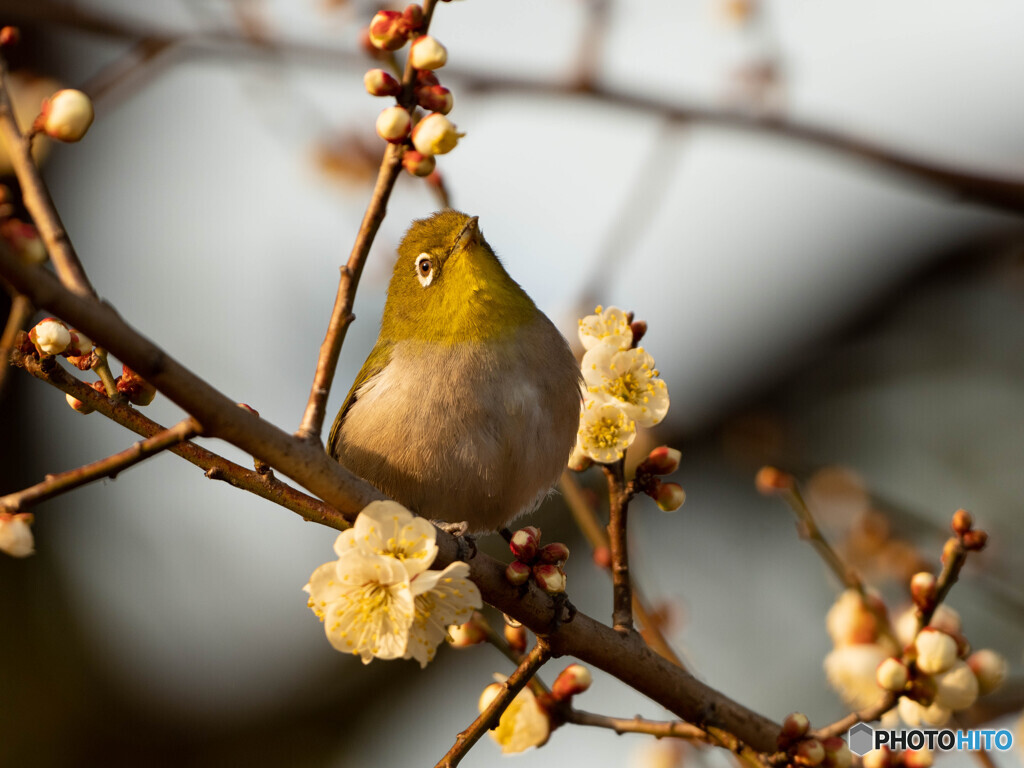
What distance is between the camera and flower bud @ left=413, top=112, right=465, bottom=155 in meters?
2.31

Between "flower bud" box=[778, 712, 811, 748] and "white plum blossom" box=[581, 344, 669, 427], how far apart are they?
0.98 m

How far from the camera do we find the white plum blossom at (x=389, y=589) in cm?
239

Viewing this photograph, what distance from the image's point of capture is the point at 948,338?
940 cm

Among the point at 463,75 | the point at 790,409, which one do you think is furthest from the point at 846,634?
the point at 790,409

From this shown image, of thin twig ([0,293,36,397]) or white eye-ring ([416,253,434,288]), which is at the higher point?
white eye-ring ([416,253,434,288])

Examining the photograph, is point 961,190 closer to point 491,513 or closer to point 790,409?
point 491,513

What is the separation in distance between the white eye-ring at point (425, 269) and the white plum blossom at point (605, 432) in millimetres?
1171

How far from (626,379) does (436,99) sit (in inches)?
51.4

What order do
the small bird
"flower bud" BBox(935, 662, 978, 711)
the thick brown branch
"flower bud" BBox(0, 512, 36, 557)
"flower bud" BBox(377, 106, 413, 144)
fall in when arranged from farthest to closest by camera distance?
the small bird < "flower bud" BBox(935, 662, 978, 711) < "flower bud" BBox(377, 106, 413, 144) < "flower bud" BBox(0, 512, 36, 557) < the thick brown branch

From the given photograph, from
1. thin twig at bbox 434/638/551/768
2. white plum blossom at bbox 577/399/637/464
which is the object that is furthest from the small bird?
thin twig at bbox 434/638/551/768

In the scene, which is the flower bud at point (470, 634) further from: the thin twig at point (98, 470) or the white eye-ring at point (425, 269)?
the white eye-ring at point (425, 269)

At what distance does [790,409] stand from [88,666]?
6.15m

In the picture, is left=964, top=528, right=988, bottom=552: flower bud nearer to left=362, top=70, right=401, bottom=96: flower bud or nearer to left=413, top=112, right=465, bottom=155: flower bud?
left=413, top=112, right=465, bottom=155: flower bud

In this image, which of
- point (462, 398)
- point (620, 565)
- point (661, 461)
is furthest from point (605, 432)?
point (462, 398)
